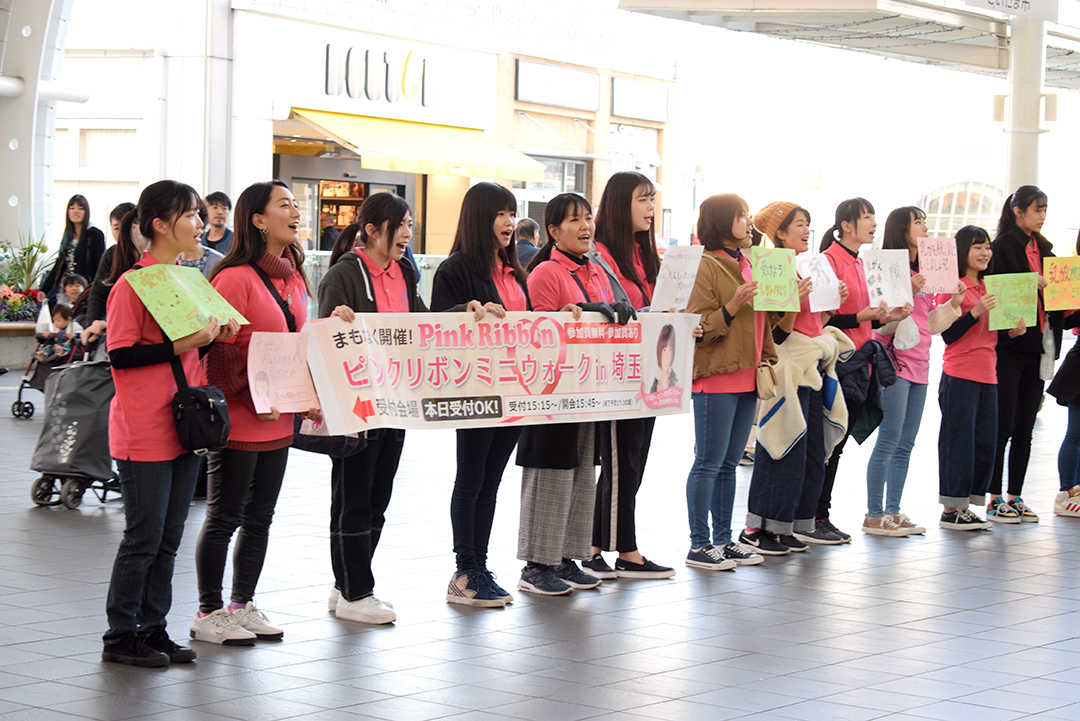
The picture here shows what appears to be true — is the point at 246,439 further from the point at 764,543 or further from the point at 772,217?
the point at 772,217

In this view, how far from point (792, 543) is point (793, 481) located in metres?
0.38

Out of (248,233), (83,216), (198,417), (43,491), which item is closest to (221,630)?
(198,417)

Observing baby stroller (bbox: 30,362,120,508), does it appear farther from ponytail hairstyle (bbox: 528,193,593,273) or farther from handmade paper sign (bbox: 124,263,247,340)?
handmade paper sign (bbox: 124,263,247,340)

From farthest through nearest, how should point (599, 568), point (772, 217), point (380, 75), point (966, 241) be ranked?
point (380, 75)
point (966, 241)
point (772, 217)
point (599, 568)

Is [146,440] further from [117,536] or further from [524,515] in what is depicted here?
[117,536]

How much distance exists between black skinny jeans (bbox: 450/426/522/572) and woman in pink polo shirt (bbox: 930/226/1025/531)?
343cm

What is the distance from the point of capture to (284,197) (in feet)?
18.5

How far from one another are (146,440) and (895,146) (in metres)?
36.6

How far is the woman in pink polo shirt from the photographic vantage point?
8.41 metres

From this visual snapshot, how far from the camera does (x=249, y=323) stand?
543 centimetres

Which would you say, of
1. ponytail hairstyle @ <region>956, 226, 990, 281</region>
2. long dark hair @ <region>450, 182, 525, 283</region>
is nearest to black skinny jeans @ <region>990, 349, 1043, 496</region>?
ponytail hairstyle @ <region>956, 226, 990, 281</region>

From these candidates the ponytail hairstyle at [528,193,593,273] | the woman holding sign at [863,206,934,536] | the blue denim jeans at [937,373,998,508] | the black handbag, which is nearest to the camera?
the black handbag

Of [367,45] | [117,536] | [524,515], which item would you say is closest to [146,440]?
[524,515]

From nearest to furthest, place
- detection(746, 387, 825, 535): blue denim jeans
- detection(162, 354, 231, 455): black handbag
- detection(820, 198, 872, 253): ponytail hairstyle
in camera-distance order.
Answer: detection(162, 354, 231, 455): black handbag → detection(746, 387, 825, 535): blue denim jeans → detection(820, 198, 872, 253): ponytail hairstyle
